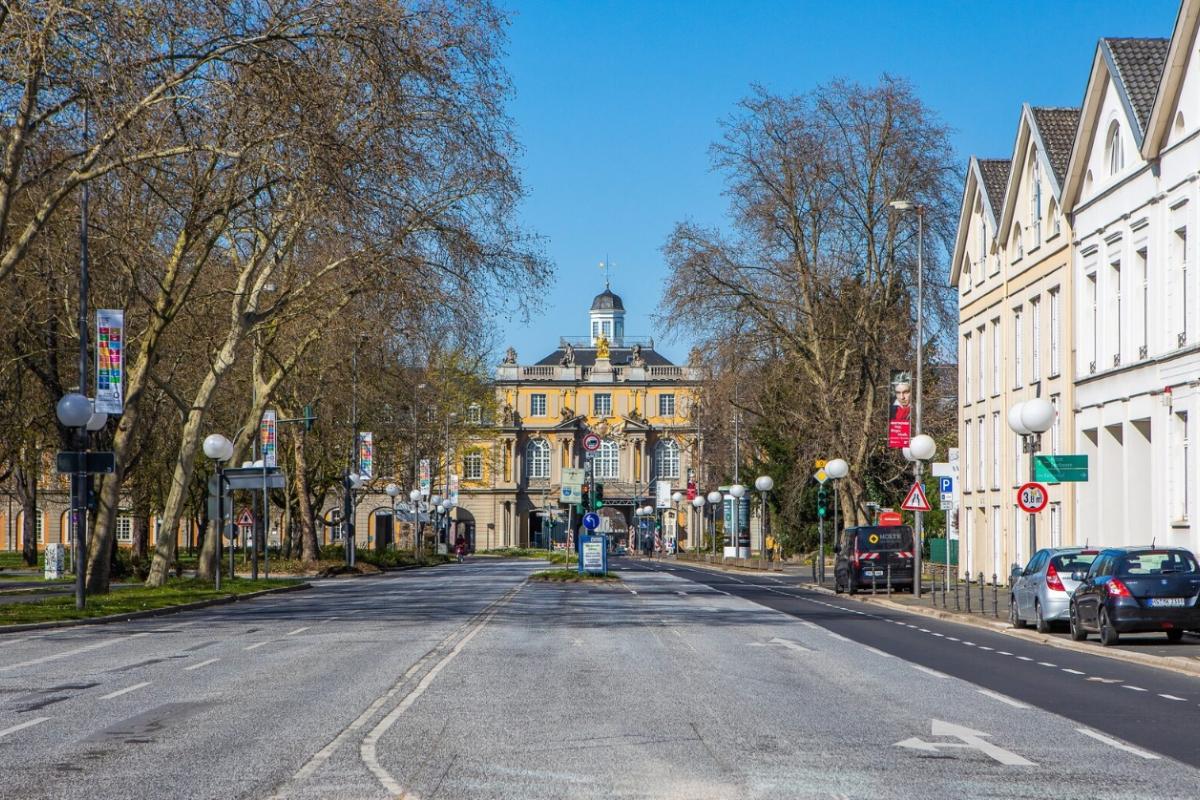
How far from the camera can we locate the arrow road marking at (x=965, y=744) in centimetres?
1161

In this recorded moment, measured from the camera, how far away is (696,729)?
13289 mm

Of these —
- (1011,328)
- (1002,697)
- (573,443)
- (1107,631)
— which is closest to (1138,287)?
(1011,328)

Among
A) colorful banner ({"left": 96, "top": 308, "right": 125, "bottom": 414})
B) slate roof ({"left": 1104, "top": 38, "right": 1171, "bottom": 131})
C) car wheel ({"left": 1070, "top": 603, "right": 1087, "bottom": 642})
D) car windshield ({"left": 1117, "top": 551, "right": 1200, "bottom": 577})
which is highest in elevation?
slate roof ({"left": 1104, "top": 38, "right": 1171, "bottom": 131})

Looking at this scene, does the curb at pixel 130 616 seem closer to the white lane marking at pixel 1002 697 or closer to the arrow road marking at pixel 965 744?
the white lane marking at pixel 1002 697

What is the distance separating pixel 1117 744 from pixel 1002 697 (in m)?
3.90

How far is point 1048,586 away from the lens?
28484mm

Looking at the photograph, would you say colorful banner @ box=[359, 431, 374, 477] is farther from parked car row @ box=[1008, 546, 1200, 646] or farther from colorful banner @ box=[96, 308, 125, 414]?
parked car row @ box=[1008, 546, 1200, 646]

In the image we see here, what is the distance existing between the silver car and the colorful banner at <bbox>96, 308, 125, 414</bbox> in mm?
17284

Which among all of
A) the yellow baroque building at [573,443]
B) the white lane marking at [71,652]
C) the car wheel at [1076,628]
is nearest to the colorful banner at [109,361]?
the white lane marking at [71,652]

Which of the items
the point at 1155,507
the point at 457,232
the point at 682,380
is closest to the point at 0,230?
the point at 457,232

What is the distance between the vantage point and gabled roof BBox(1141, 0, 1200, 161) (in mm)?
35188

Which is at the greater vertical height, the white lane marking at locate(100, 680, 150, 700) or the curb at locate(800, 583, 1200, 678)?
the white lane marking at locate(100, 680, 150, 700)

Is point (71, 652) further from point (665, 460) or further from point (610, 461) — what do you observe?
point (665, 460)

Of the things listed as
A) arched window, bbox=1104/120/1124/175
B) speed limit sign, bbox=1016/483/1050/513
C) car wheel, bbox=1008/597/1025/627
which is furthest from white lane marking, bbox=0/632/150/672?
arched window, bbox=1104/120/1124/175
